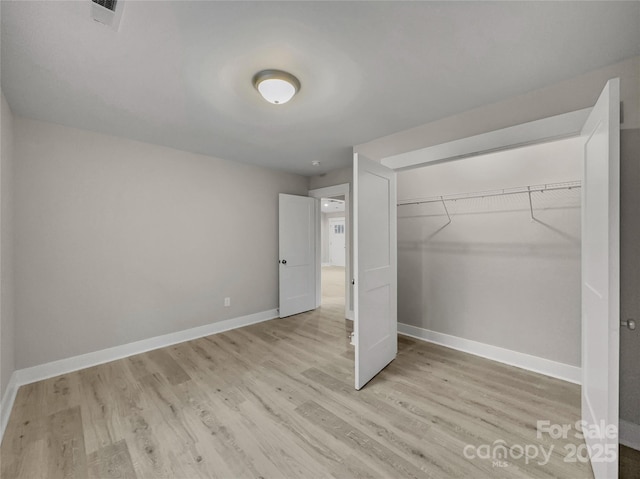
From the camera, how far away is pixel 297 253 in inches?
181

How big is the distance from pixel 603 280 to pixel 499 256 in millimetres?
1637

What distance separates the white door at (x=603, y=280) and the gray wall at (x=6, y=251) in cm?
369

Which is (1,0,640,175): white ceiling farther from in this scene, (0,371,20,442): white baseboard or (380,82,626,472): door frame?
(0,371,20,442): white baseboard

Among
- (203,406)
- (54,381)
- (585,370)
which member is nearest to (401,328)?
(585,370)

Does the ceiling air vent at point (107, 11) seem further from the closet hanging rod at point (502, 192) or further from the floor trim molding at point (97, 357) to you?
the closet hanging rod at point (502, 192)

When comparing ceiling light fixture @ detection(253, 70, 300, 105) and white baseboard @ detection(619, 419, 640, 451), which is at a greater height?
ceiling light fixture @ detection(253, 70, 300, 105)

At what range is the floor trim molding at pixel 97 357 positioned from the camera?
2.12 metres

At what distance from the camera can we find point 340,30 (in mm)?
1442

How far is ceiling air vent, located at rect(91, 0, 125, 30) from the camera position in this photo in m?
1.25

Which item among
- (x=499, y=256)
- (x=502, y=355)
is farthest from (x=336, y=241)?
(x=502, y=355)

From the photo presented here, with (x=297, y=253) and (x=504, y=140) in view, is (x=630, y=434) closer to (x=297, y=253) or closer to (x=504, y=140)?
(x=504, y=140)

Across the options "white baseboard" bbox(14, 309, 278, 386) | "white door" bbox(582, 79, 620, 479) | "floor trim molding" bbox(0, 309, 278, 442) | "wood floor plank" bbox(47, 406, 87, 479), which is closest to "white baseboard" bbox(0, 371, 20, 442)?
"floor trim molding" bbox(0, 309, 278, 442)

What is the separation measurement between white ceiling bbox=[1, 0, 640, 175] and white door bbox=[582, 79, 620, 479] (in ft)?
1.74

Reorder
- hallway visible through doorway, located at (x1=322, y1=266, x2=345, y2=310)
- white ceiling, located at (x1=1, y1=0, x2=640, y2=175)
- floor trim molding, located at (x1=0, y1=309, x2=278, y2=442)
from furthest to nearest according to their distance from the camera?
hallway visible through doorway, located at (x1=322, y1=266, x2=345, y2=310), floor trim molding, located at (x1=0, y1=309, x2=278, y2=442), white ceiling, located at (x1=1, y1=0, x2=640, y2=175)
